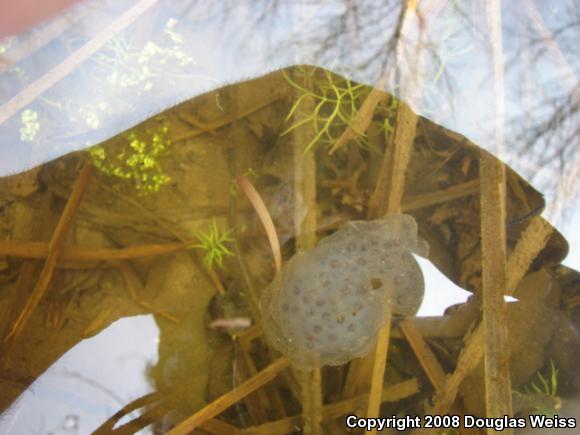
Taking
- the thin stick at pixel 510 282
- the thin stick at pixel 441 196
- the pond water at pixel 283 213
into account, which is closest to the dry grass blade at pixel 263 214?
the pond water at pixel 283 213

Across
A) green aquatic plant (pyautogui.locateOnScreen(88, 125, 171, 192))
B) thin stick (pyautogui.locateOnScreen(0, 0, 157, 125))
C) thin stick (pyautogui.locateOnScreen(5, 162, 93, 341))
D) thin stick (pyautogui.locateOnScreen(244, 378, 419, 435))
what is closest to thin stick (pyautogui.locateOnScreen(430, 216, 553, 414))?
thin stick (pyautogui.locateOnScreen(244, 378, 419, 435))

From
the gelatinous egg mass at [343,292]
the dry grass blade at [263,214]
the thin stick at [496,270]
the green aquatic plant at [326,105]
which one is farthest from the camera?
the green aquatic plant at [326,105]

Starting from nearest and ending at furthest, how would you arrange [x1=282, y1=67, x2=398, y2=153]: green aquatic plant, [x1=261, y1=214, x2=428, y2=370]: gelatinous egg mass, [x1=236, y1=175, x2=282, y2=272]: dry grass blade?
1. [x1=261, y1=214, x2=428, y2=370]: gelatinous egg mass
2. [x1=236, y1=175, x2=282, y2=272]: dry grass blade
3. [x1=282, y1=67, x2=398, y2=153]: green aquatic plant

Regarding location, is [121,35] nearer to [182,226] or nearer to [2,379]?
[182,226]

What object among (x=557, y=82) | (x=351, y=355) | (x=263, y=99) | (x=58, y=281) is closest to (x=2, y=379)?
(x=58, y=281)

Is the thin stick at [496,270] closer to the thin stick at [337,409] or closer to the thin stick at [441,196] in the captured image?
the thin stick at [441,196]

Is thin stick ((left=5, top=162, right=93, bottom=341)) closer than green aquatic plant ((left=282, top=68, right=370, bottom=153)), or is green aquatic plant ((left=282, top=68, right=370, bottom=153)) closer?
thin stick ((left=5, top=162, right=93, bottom=341))

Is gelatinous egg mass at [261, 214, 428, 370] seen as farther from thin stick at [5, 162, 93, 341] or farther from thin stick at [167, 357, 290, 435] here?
thin stick at [5, 162, 93, 341]
